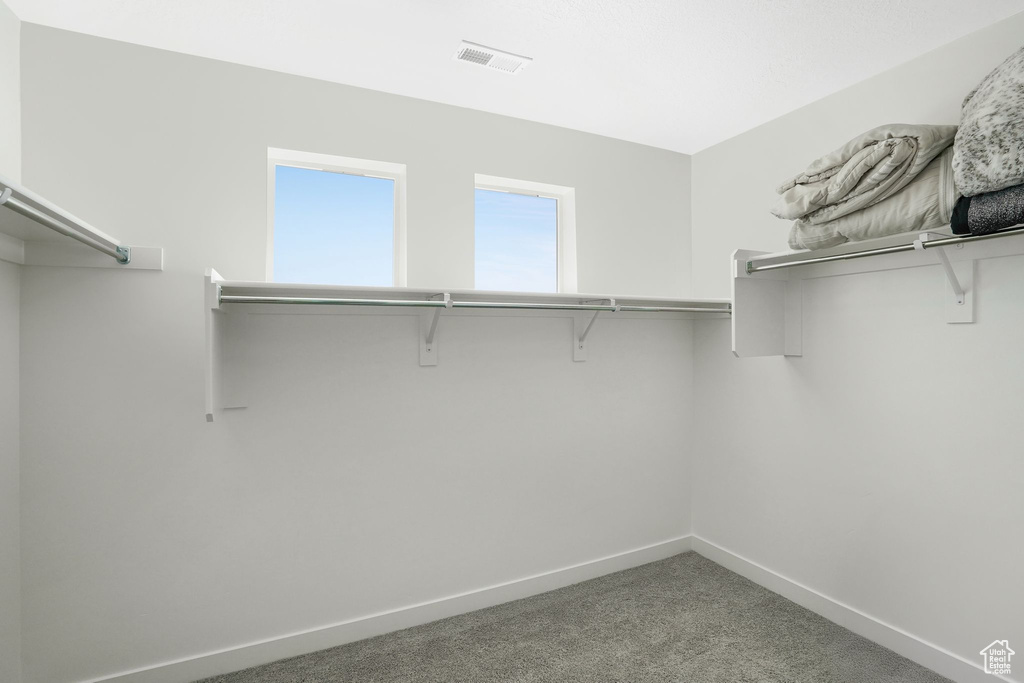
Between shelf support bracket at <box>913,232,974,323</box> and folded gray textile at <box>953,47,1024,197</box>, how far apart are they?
450mm

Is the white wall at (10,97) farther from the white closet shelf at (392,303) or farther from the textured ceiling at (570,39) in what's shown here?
the white closet shelf at (392,303)

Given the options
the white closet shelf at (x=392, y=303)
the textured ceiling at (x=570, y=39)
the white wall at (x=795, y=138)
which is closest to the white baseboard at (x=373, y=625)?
the white closet shelf at (x=392, y=303)

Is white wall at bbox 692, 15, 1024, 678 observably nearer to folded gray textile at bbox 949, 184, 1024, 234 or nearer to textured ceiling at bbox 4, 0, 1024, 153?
textured ceiling at bbox 4, 0, 1024, 153

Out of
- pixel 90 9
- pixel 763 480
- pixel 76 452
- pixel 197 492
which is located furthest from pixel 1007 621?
pixel 90 9

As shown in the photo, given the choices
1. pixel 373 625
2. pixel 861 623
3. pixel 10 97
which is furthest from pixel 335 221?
pixel 861 623

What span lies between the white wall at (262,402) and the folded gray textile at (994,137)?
151 centimetres

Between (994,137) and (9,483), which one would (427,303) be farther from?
(994,137)

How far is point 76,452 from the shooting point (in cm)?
174

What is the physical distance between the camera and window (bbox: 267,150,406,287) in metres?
2.14

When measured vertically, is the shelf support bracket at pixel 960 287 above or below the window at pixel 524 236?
below

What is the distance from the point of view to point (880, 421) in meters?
2.04

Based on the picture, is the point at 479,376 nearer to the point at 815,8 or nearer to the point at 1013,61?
the point at 815,8

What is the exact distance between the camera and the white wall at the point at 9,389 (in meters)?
1.59

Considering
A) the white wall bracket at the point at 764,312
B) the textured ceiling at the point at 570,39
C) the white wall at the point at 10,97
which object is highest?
the textured ceiling at the point at 570,39
